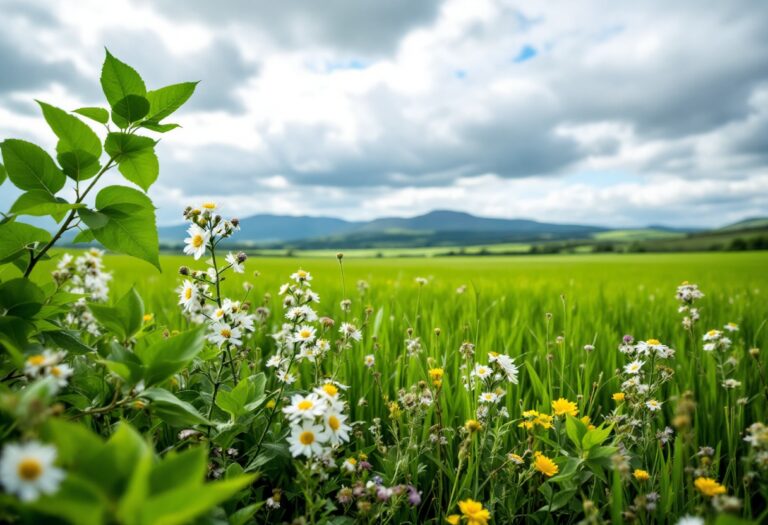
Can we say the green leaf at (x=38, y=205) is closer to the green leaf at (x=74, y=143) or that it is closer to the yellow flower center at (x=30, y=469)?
the green leaf at (x=74, y=143)

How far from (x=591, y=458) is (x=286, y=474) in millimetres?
1520

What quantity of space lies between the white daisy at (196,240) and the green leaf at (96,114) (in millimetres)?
766

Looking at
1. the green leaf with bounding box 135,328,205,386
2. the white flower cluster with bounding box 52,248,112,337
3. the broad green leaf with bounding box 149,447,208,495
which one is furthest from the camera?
the white flower cluster with bounding box 52,248,112,337

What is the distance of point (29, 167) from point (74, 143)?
157mm

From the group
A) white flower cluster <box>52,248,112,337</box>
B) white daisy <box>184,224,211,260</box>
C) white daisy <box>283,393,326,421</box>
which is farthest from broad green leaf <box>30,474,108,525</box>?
white flower cluster <box>52,248,112,337</box>

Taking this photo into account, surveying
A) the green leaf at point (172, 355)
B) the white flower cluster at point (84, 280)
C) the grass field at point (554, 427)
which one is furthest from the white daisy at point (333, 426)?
the white flower cluster at point (84, 280)

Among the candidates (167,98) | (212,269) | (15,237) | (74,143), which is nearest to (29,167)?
(74,143)

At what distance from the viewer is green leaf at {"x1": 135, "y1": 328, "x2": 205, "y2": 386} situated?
3.76ft

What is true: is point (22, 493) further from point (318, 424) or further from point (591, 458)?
point (591, 458)

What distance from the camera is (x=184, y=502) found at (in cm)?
69

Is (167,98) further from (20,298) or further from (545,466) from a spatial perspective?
(545,466)

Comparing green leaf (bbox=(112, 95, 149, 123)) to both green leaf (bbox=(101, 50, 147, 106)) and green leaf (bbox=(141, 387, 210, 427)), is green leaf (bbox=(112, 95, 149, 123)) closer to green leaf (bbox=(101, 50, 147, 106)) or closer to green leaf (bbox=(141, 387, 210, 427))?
green leaf (bbox=(101, 50, 147, 106))

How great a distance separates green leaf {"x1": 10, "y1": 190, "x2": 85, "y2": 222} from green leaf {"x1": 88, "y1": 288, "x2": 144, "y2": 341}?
1.10ft

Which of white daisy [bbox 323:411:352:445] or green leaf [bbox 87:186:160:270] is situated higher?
green leaf [bbox 87:186:160:270]
